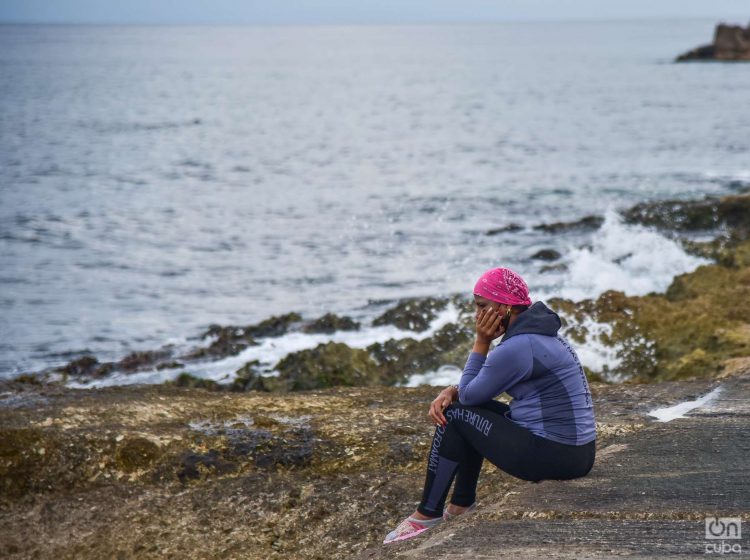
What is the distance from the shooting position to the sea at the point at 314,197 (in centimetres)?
2059

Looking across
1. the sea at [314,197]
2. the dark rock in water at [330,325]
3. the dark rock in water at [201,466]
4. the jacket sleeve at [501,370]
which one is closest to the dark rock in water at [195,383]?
the sea at [314,197]

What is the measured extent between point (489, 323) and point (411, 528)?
5.20 feet

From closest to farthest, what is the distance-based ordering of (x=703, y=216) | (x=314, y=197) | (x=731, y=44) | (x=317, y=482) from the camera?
(x=317, y=482), (x=703, y=216), (x=314, y=197), (x=731, y=44)

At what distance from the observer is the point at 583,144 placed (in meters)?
51.2

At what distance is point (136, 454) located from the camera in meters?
8.22

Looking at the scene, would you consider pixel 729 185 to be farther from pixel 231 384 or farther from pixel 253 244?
pixel 231 384

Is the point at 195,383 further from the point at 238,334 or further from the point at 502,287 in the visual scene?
the point at 502,287

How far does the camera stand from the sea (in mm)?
20594

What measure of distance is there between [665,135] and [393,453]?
1936 inches

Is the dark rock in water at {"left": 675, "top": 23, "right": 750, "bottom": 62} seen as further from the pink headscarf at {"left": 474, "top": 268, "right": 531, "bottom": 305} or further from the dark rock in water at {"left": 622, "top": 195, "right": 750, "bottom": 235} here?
the pink headscarf at {"left": 474, "top": 268, "right": 531, "bottom": 305}

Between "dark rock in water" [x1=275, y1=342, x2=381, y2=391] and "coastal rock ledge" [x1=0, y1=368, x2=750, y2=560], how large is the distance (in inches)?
A: 143

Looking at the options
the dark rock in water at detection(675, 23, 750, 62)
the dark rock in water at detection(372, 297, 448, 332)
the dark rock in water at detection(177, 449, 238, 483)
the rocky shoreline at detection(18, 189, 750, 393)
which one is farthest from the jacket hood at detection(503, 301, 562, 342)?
the dark rock in water at detection(675, 23, 750, 62)

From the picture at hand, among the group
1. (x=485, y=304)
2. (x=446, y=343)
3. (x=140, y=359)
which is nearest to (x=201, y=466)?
(x=485, y=304)

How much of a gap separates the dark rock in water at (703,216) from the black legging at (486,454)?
19328 mm
